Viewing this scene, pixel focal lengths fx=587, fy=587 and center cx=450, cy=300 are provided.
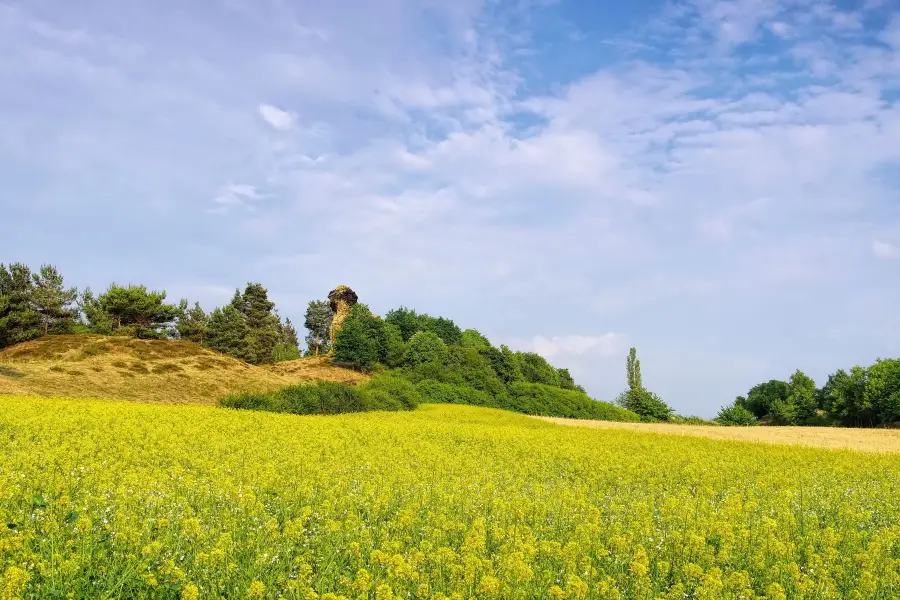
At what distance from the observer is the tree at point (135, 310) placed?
5634 centimetres

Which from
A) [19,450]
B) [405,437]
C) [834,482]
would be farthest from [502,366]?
[19,450]

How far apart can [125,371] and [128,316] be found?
22.3 metres

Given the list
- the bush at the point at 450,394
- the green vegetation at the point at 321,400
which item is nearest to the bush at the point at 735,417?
the bush at the point at 450,394

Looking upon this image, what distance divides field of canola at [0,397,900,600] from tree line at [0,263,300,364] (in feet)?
124

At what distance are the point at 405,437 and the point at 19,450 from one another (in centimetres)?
992

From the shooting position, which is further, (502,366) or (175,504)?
(502,366)

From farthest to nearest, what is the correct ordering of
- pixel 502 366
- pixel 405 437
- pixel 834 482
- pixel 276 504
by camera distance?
1. pixel 502 366
2. pixel 405 437
3. pixel 834 482
4. pixel 276 504

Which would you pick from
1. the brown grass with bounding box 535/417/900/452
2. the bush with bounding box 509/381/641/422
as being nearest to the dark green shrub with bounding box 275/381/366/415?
the brown grass with bounding box 535/417/900/452

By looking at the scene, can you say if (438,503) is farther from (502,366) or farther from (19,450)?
(502,366)

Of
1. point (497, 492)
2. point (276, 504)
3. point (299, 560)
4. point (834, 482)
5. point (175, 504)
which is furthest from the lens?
point (834, 482)

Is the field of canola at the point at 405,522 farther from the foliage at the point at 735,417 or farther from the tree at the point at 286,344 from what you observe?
the tree at the point at 286,344

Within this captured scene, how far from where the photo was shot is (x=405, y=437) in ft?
60.7

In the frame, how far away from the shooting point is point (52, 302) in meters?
50.1

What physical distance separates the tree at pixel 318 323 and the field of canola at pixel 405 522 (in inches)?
2995
